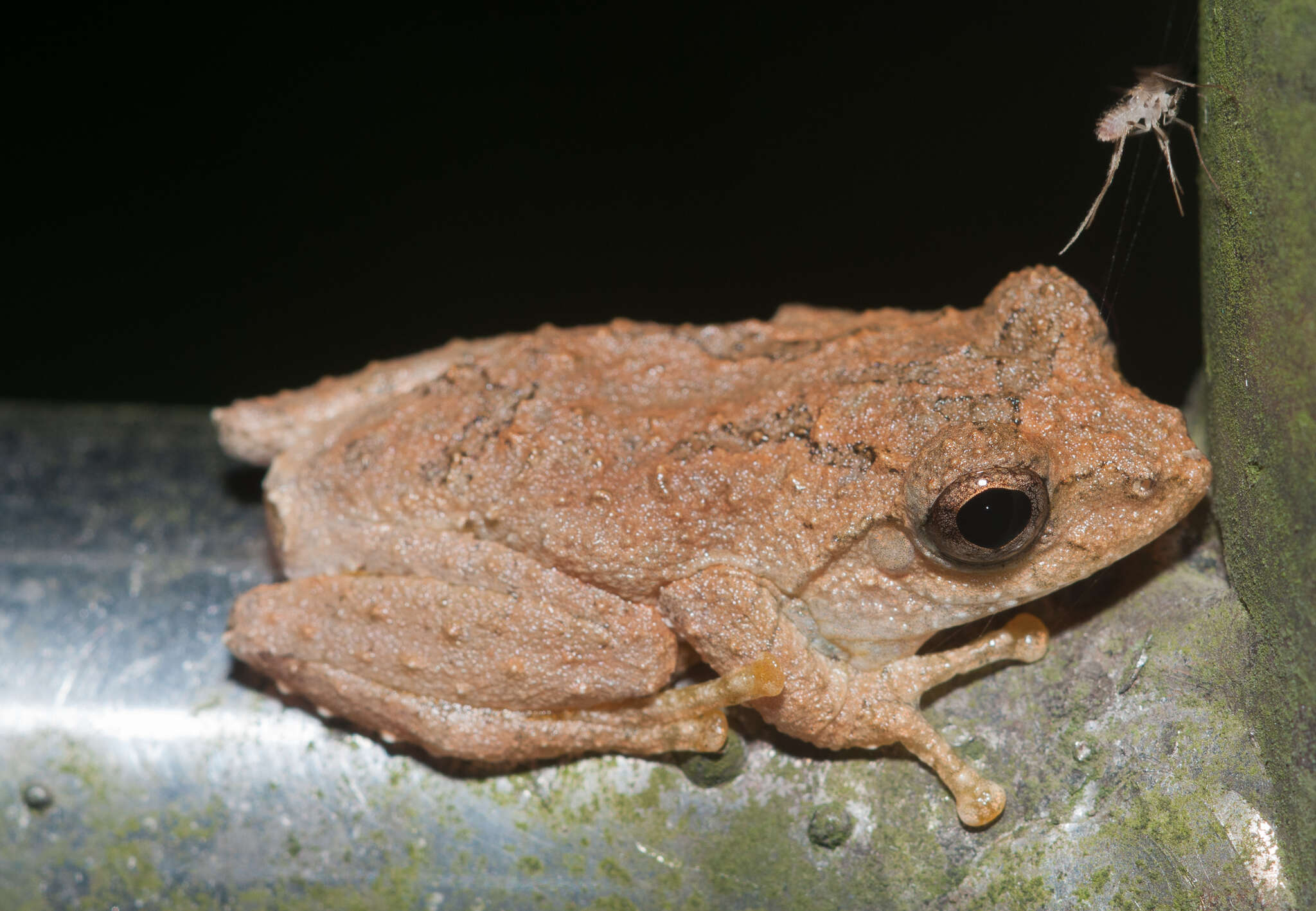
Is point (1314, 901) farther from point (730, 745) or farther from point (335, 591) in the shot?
point (335, 591)

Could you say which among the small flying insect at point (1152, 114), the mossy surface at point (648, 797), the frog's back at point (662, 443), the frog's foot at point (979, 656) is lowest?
the mossy surface at point (648, 797)

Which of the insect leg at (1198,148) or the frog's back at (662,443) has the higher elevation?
the insect leg at (1198,148)

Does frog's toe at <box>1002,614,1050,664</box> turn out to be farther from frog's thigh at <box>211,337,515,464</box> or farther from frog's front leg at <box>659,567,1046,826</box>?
frog's thigh at <box>211,337,515,464</box>

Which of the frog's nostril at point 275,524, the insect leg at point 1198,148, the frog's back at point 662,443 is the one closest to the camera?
the insect leg at point 1198,148

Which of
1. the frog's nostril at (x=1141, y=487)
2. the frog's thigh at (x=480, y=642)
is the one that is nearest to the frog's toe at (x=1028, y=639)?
the frog's nostril at (x=1141, y=487)

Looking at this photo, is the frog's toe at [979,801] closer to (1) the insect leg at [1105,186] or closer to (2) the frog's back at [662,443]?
(2) the frog's back at [662,443]

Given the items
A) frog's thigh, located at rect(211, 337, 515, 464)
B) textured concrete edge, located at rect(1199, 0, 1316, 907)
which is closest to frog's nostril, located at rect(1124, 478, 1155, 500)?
textured concrete edge, located at rect(1199, 0, 1316, 907)

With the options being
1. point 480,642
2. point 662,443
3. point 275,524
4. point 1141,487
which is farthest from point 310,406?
point 1141,487

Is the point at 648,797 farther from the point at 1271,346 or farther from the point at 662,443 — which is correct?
the point at 1271,346
